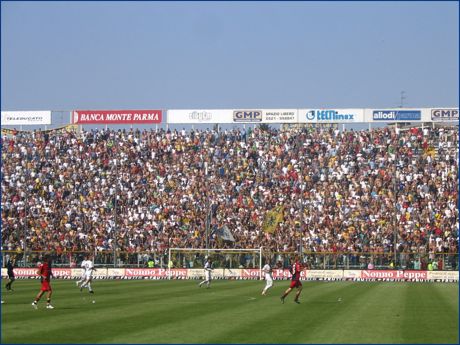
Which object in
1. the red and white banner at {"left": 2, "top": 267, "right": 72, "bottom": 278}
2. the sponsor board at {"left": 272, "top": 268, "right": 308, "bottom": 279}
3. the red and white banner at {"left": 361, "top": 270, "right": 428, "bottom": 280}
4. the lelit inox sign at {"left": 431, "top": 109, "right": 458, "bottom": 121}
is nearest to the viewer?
A: the red and white banner at {"left": 361, "top": 270, "right": 428, "bottom": 280}

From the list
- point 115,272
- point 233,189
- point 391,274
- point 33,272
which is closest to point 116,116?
point 233,189

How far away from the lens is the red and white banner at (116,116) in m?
82.7

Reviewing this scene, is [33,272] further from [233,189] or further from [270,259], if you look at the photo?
[233,189]

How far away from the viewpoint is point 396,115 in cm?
7856

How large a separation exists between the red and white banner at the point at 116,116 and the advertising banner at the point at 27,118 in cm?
317

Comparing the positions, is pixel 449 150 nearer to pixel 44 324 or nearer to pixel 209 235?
pixel 209 235

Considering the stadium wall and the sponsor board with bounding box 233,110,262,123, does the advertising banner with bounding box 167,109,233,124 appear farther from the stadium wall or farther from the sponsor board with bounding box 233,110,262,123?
the stadium wall

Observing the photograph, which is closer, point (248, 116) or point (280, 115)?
point (280, 115)

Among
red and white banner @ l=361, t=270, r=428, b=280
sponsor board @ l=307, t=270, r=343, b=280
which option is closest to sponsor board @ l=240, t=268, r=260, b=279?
sponsor board @ l=307, t=270, r=343, b=280

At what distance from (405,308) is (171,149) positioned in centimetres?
4762

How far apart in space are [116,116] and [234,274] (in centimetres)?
2617

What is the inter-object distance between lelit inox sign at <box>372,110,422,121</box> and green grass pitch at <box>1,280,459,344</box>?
123 ft

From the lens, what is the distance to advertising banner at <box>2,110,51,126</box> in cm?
8481

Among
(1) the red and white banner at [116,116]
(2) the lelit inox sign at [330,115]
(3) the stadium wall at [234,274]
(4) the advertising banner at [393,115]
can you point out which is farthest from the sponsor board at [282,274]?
(1) the red and white banner at [116,116]
